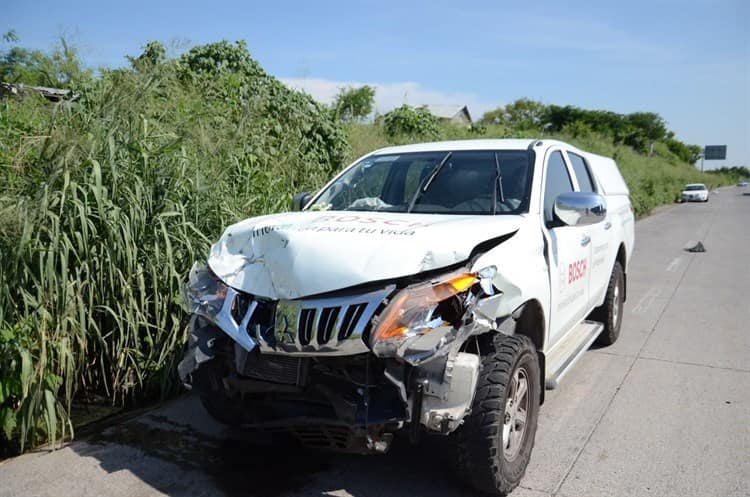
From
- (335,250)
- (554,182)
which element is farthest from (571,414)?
(335,250)

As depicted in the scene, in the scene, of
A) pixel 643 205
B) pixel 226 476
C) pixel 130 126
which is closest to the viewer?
pixel 226 476

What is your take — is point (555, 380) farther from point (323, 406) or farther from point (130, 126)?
point (130, 126)

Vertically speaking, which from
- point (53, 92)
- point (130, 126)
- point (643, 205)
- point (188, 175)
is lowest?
point (643, 205)

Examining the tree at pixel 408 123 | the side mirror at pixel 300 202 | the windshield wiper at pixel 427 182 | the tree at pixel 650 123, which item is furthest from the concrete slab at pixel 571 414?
the tree at pixel 650 123

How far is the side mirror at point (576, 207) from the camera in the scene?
13.3ft

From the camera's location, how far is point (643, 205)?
27.6 meters

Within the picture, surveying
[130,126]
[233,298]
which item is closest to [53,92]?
[130,126]

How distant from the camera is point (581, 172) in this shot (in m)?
5.60

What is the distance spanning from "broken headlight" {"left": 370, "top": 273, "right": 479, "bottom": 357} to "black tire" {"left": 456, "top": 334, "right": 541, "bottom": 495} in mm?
406

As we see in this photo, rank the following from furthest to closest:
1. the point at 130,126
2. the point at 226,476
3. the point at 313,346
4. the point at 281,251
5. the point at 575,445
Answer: the point at 130,126, the point at 575,445, the point at 226,476, the point at 281,251, the point at 313,346

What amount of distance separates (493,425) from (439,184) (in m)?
1.93

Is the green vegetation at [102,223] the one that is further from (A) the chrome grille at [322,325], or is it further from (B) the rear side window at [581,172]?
(B) the rear side window at [581,172]

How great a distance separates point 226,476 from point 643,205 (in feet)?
89.2

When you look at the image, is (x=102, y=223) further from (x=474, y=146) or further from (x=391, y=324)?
(x=474, y=146)
